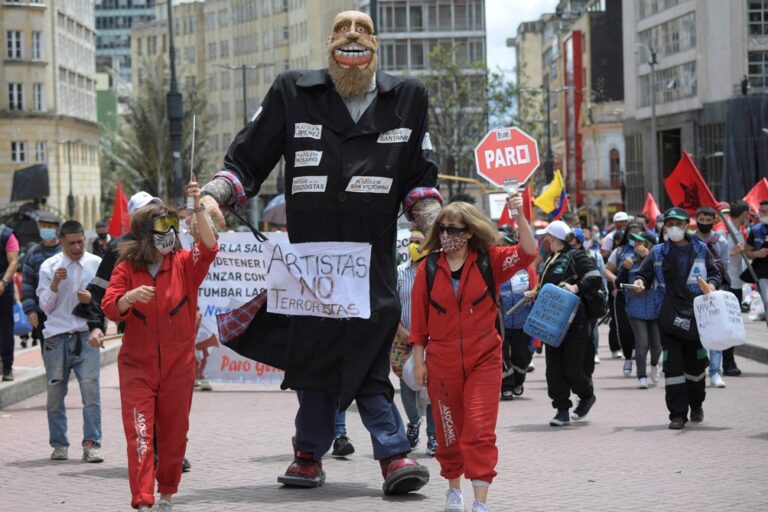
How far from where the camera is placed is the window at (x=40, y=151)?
99.2 m

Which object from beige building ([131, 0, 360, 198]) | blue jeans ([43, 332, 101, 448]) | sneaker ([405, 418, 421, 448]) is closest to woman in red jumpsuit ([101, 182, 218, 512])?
blue jeans ([43, 332, 101, 448])

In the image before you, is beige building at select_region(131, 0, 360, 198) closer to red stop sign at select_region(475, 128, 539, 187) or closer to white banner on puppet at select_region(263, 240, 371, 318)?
red stop sign at select_region(475, 128, 539, 187)

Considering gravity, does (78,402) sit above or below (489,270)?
below

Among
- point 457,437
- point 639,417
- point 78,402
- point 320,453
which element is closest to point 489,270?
point 457,437

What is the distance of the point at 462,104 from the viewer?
70.0 metres

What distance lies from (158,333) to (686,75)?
73.4 metres

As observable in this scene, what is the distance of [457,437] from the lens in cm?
905

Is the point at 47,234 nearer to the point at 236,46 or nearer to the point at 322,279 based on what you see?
the point at 322,279

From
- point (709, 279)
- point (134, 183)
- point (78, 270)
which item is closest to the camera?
point (78, 270)

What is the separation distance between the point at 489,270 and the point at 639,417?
5564 mm

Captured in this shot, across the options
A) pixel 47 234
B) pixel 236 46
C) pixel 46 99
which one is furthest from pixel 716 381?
pixel 236 46

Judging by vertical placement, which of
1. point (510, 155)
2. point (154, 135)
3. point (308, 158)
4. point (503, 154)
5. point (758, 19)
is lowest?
point (308, 158)

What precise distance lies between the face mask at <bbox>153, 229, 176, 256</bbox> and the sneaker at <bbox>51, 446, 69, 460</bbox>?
3.37 meters

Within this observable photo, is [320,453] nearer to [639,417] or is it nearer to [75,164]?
[639,417]
